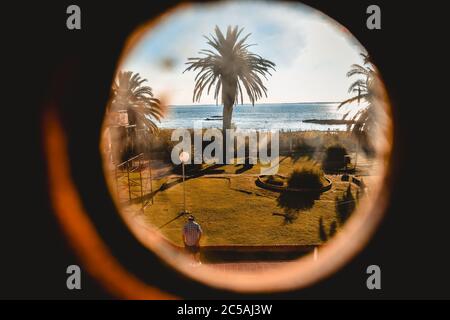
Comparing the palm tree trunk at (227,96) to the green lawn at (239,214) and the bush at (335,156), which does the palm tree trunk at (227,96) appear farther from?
the green lawn at (239,214)

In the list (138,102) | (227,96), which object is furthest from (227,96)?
(138,102)

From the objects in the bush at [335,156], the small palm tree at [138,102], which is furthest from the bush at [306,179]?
the small palm tree at [138,102]

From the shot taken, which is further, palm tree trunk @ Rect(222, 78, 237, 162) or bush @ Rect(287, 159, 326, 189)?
palm tree trunk @ Rect(222, 78, 237, 162)

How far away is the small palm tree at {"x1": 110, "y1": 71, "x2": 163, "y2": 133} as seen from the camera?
21.7m

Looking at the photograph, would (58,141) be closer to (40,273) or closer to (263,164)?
(40,273)

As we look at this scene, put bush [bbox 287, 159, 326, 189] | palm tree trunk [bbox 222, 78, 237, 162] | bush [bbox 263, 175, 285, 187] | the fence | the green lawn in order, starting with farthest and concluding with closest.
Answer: palm tree trunk [bbox 222, 78, 237, 162] < bush [bbox 263, 175, 285, 187] < bush [bbox 287, 159, 326, 189] < the fence < the green lawn

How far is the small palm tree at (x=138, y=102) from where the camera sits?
855 inches

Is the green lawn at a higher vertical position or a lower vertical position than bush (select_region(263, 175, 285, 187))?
lower

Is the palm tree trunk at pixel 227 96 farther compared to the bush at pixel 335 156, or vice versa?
the palm tree trunk at pixel 227 96

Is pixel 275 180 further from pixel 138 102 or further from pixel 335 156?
pixel 138 102

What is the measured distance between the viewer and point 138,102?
22.5 meters

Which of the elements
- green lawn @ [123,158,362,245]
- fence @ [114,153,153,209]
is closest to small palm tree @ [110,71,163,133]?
fence @ [114,153,153,209]

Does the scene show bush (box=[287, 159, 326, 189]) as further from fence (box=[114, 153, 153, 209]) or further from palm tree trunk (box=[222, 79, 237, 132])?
palm tree trunk (box=[222, 79, 237, 132])

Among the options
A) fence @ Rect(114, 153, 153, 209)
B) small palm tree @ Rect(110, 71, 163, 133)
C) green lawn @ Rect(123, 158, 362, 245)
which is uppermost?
small palm tree @ Rect(110, 71, 163, 133)
